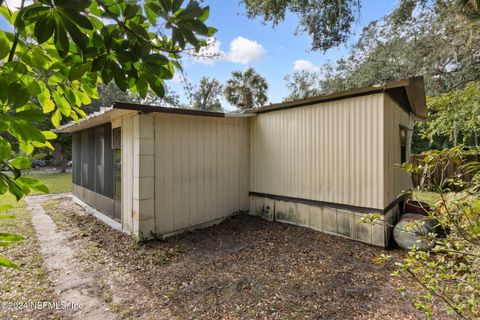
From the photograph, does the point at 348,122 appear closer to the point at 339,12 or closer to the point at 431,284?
the point at 339,12

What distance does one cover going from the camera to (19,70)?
2.73ft

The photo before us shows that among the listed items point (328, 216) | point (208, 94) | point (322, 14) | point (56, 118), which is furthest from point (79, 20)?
point (208, 94)

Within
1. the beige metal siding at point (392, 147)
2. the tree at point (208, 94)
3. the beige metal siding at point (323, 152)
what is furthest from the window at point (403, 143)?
the tree at point (208, 94)

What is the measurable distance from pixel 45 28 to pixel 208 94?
24.7m

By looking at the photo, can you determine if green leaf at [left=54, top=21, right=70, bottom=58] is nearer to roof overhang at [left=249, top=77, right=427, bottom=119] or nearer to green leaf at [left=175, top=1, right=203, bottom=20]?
green leaf at [left=175, top=1, right=203, bottom=20]

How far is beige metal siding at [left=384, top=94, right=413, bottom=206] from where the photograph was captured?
4.43 meters

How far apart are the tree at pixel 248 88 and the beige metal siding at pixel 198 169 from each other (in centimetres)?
1049

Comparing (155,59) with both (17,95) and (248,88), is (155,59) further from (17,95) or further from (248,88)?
(248,88)

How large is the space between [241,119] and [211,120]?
953 mm

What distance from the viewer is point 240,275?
3381mm

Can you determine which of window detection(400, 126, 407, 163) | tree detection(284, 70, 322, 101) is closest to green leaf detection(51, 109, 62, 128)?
window detection(400, 126, 407, 163)

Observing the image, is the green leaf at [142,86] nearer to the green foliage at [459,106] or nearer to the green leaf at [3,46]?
the green leaf at [3,46]

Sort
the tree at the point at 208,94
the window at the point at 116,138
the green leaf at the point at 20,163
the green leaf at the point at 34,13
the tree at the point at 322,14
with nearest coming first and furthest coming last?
the green leaf at the point at 34,13 < the green leaf at the point at 20,163 < the window at the point at 116,138 < the tree at the point at 322,14 < the tree at the point at 208,94

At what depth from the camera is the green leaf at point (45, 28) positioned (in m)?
0.69
